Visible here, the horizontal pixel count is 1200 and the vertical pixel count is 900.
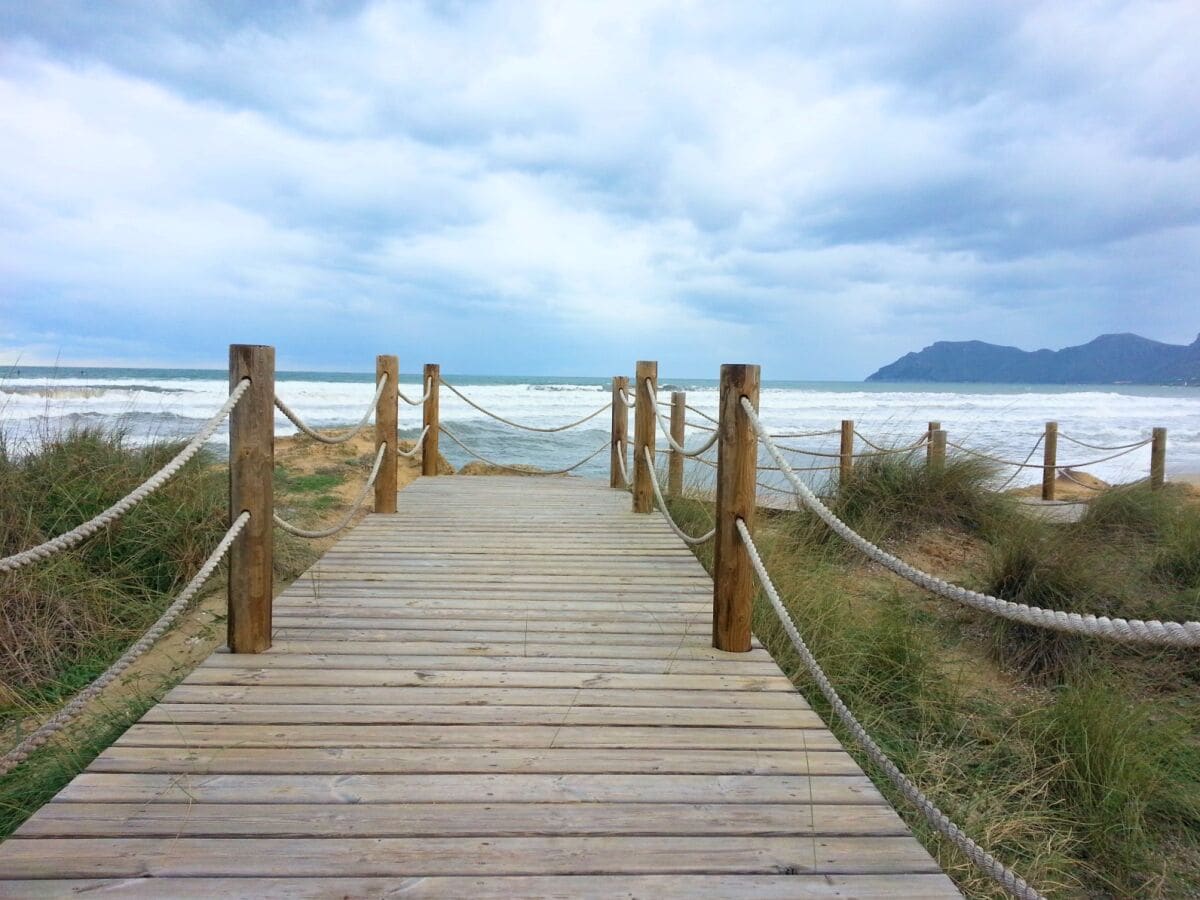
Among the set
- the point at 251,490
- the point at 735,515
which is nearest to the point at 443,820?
the point at 251,490

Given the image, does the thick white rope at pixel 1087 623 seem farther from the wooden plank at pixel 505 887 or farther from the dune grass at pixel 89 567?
the dune grass at pixel 89 567

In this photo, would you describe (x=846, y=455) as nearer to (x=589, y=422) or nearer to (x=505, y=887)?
(x=505, y=887)

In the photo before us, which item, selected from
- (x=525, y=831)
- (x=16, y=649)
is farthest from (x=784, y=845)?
(x=16, y=649)

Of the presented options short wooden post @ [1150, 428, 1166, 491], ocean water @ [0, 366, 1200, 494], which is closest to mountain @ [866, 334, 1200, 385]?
ocean water @ [0, 366, 1200, 494]

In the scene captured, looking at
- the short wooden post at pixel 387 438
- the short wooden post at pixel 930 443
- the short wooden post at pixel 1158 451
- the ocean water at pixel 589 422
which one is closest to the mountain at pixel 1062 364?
the ocean water at pixel 589 422

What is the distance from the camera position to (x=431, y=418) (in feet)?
28.3

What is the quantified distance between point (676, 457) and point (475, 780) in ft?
19.9

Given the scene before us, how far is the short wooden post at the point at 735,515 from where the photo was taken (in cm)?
331

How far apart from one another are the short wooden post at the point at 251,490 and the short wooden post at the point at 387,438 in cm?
332

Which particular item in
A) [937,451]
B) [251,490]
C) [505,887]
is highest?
[251,490]

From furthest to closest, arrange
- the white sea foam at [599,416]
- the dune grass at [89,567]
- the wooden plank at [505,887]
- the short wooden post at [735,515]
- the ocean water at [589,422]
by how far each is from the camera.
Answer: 1. the white sea foam at [599,416]
2. the ocean water at [589,422]
3. the dune grass at [89,567]
4. the short wooden post at [735,515]
5. the wooden plank at [505,887]

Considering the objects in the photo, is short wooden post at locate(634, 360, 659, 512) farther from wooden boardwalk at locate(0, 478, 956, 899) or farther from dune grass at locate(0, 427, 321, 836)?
wooden boardwalk at locate(0, 478, 956, 899)

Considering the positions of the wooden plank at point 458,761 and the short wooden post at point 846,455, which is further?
the short wooden post at point 846,455

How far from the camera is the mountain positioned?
3597 inches
